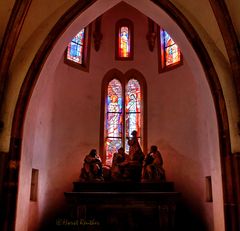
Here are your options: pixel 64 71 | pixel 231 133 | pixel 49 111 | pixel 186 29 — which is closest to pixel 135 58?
pixel 64 71

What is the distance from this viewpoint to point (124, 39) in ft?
43.2

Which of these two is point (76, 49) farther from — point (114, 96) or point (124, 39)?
point (114, 96)

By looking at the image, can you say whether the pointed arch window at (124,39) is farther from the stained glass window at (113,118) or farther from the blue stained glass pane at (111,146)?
the blue stained glass pane at (111,146)

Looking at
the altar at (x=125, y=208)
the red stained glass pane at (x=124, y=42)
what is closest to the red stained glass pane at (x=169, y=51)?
the red stained glass pane at (x=124, y=42)

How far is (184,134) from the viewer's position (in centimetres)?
1087

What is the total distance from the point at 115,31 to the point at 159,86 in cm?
281

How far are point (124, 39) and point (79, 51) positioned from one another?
1.83m

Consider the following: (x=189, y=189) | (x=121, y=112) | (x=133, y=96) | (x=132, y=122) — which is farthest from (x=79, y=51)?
(x=189, y=189)

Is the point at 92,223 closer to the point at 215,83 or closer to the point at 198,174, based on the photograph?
the point at 198,174

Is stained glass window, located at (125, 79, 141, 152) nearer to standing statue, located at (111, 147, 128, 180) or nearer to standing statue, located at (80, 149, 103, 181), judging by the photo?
standing statue, located at (111, 147, 128, 180)

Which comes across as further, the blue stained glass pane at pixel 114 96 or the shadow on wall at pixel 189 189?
the blue stained glass pane at pixel 114 96

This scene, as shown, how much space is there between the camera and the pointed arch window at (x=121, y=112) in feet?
39.1

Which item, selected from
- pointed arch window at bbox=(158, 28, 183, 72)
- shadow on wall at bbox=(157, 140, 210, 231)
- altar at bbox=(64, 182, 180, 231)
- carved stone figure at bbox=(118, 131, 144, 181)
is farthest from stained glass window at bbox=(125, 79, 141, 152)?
altar at bbox=(64, 182, 180, 231)

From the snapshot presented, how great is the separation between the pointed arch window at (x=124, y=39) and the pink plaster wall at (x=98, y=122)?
7.4 inches
